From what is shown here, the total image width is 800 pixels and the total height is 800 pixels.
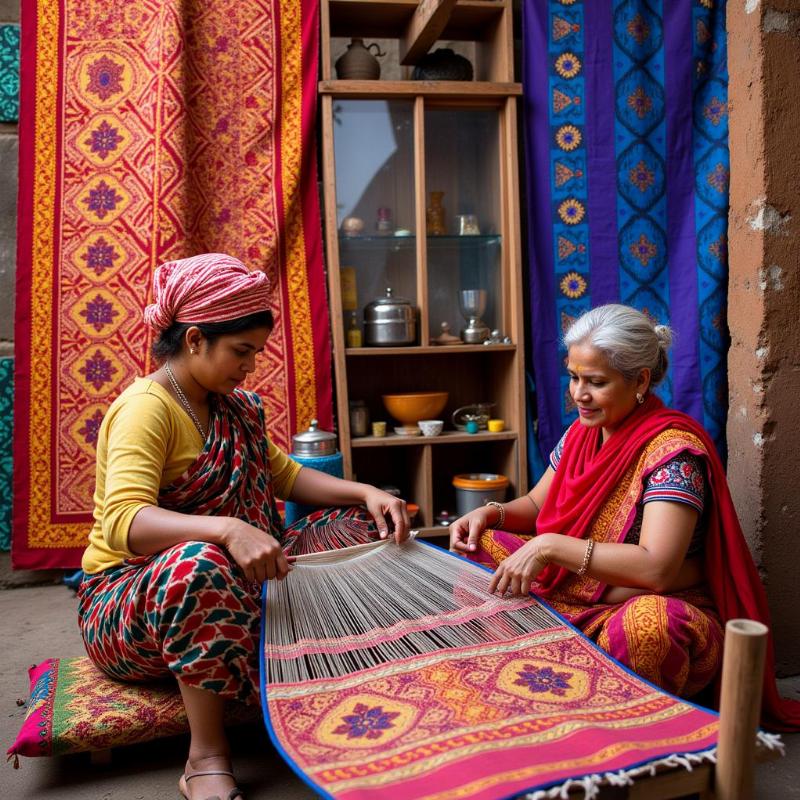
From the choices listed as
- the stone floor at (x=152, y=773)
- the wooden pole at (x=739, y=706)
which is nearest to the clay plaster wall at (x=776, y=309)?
the stone floor at (x=152, y=773)

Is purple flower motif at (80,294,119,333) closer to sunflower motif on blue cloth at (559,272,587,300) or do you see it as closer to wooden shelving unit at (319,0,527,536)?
wooden shelving unit at (319,0,527,536)

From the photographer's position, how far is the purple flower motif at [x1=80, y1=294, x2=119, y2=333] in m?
3.12

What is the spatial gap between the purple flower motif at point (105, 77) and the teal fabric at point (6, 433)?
3.63 ft

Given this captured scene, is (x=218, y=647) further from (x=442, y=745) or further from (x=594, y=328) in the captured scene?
(x=594, y=328)

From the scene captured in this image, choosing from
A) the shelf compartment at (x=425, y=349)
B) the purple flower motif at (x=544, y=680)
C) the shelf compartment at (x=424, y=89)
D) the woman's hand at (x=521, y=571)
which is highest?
the shelf compartment at (x=424, y=89)

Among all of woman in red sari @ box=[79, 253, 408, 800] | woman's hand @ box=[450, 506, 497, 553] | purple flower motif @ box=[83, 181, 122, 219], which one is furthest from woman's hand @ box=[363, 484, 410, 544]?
purple flower motif @ box=[83, 181, 122, 219]

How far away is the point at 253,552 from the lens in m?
1.60

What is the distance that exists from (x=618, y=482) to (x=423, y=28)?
1923mm

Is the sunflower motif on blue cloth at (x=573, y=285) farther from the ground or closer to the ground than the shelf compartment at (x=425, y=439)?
farther from the ground

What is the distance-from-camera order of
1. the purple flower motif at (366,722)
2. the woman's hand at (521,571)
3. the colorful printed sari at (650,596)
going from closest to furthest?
the purple flower motif at (366,722) < the colorful printed sari at (650,596) < the woman's hand at (521,571)

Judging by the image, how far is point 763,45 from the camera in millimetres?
2230

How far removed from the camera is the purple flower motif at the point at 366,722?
1.26 m

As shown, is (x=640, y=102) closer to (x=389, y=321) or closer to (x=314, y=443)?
(x=389, y=321)

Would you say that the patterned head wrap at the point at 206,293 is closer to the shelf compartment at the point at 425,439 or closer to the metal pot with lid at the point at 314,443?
the metal pot with lid at the point at 314,443
